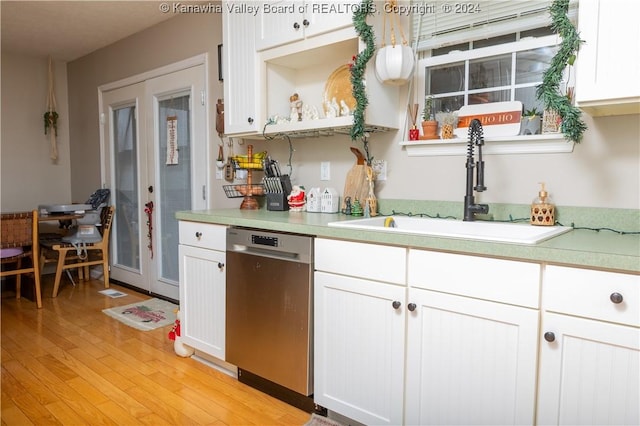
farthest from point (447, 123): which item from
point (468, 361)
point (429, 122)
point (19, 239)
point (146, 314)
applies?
point (19, 239)

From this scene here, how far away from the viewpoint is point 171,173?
3.80 metres

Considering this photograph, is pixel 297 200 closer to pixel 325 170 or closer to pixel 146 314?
pixel 325 170

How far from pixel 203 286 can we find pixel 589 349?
1853 millimetres

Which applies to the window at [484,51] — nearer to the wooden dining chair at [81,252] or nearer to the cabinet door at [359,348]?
the cabinet door at [359,348]

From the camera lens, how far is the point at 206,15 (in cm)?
330

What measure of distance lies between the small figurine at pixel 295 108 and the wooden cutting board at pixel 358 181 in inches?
15.4

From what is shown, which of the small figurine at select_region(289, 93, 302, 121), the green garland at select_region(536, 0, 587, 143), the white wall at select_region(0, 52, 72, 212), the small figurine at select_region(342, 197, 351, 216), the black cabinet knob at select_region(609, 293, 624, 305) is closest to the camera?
the black cabinet knob at select_region(609, 293, 624, 305)

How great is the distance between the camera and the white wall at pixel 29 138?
450 centimetres

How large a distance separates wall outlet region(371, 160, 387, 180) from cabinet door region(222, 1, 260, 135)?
2.40ft

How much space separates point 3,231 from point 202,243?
6.93ft

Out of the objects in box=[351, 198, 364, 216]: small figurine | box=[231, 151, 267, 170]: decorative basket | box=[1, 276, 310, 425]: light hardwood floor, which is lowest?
box=[1, 276, 310, 425]: light hardwood floor

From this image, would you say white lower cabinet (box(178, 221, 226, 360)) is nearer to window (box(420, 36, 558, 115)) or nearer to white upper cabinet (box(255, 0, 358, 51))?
white upper cabinet (box(255, 0, 358, 51))

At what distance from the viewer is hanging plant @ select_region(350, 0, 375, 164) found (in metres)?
2.02

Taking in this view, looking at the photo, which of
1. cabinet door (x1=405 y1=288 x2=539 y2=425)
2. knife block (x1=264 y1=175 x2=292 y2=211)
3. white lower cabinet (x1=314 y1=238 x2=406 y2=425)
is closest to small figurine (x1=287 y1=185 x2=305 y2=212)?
knife block (x1=264 y1=175 x2=292 y2=211)
